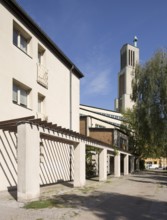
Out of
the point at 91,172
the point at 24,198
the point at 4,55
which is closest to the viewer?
the point at 24,198

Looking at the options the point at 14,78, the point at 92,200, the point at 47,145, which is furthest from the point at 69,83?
the point at 92,200

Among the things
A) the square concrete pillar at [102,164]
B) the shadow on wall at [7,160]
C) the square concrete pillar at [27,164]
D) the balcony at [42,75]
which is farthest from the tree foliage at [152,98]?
the square concrete pillar at [27,164]

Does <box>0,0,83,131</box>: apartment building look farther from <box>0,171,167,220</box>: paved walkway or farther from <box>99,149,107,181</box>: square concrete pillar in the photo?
<box>0,171,167,220</box>: paved walkway

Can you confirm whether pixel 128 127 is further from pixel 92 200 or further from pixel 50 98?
pixel 92 200

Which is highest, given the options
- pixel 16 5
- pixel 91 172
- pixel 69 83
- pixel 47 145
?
pixel 16 5

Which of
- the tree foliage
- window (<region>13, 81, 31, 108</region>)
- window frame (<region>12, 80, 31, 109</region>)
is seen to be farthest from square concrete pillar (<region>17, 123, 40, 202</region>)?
the tree foliage

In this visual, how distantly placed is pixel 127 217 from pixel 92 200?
3.82 metres

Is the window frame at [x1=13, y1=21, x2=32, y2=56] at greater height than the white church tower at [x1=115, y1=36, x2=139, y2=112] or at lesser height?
lesser

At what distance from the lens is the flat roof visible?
1755 centimetres

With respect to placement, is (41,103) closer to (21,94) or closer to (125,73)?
(21,94)

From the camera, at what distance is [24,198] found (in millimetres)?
12641

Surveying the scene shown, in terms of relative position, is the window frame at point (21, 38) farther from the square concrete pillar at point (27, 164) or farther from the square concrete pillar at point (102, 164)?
the square concrete pillar at point (102, 164)

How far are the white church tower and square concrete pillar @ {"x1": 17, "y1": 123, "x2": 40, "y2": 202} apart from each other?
119381mm

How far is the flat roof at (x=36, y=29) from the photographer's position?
17555 millimetres
